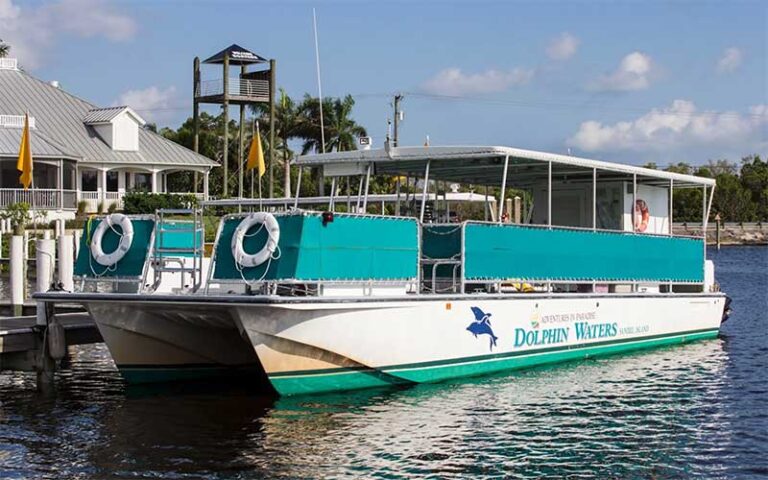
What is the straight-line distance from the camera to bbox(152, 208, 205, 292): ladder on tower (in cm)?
1608

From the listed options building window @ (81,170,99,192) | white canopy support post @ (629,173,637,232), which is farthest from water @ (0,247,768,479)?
building window @ (81,170,99,192)

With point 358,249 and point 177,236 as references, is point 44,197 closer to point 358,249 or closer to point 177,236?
point 177,236

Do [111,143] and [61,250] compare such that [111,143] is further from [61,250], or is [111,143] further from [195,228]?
[195,228]

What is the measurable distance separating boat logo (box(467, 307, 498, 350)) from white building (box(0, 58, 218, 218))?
31236 mm

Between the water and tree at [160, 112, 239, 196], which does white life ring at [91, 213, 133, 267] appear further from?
tree at [160, 112, 239, 196]

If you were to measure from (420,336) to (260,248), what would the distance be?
9.87 feet

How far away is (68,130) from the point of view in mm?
50250

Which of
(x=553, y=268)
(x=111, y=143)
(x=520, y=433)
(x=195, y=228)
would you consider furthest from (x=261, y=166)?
(x=111, y=143)

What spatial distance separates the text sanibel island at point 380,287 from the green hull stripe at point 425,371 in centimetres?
3

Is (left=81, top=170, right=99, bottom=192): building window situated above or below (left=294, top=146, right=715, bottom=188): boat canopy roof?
above

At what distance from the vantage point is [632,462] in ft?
42.4

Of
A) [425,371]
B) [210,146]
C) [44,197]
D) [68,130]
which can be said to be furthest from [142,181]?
[425,371]

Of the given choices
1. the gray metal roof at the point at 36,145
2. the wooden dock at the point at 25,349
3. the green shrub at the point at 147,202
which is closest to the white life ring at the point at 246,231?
the wooden dock at the point at 25,349

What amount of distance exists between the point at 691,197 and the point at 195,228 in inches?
3969
